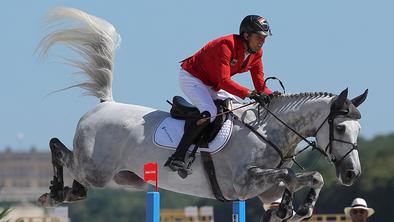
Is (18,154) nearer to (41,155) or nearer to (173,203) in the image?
(41,155)

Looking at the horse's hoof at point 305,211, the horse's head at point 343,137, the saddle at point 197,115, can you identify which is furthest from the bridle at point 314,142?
the horse's hoof at point 305,211

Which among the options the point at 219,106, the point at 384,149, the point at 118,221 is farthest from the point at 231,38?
the point at 118,221

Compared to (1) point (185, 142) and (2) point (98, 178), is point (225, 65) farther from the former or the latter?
(2) point (98, 178)

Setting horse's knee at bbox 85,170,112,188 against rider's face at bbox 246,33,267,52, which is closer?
rider's face at bbox 246,33,267,52

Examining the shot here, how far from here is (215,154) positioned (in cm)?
831

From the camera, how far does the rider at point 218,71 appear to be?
8109 millimetres

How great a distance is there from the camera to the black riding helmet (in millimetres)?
8180

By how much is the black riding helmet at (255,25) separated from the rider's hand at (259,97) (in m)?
0.47

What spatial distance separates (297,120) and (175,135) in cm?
100

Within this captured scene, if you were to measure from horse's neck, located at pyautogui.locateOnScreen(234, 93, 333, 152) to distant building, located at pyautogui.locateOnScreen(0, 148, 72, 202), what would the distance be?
25.9 m

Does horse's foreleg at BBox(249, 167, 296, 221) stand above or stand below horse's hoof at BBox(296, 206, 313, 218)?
above

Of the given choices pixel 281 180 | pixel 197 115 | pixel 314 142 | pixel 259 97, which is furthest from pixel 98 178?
pixel 314 142

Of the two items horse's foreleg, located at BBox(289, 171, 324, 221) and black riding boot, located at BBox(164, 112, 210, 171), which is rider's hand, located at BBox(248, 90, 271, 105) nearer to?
black riding boot, located at BBox(164, 112, 210, 171)

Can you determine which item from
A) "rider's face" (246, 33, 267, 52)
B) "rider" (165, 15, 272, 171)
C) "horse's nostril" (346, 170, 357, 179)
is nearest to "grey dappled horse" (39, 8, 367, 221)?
"horse's nostril" (346, 170, 357, 179)
